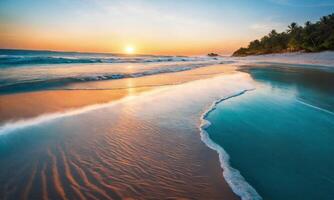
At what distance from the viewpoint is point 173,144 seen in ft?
14.1

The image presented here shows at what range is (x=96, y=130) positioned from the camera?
5016mm

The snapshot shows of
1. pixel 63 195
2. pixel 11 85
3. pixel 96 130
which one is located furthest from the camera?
pixel 11 85

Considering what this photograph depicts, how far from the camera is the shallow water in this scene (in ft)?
9.33

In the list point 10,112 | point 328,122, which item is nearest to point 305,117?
point 328,122

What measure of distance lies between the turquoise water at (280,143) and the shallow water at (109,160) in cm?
55

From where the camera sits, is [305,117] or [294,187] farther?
[305,117]

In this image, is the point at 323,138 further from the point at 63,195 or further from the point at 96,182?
the point at 63,195

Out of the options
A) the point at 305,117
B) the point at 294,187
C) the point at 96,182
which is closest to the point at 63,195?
the point at 96,182

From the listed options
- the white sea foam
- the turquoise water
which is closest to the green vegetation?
the turquoise water

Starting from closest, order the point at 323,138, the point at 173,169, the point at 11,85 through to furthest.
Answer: the point at 173,169
the point at 323,138
the point at 11,85

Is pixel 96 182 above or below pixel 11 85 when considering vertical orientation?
below

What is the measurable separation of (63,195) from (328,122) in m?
6.63

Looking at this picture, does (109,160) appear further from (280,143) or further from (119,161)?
(280,143)

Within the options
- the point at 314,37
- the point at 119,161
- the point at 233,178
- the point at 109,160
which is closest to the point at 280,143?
the point at 233,178
